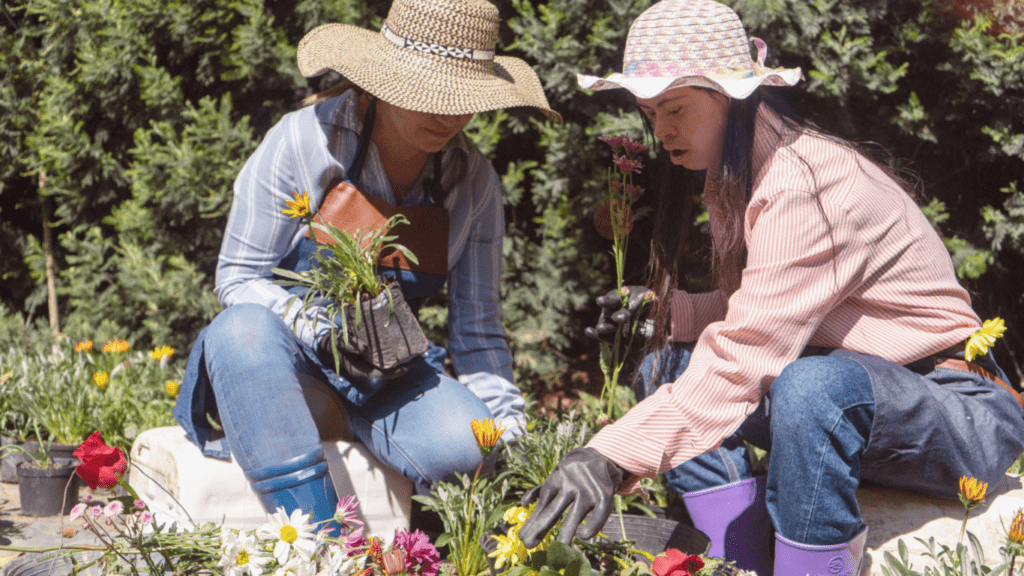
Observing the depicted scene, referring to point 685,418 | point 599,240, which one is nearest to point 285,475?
point 685,418

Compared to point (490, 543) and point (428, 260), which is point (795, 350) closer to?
point (490, 543)

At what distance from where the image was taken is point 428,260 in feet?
6.96

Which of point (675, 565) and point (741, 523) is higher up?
point (675, 565)

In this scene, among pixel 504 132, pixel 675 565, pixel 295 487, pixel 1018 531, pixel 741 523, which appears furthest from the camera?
pixel 504 132

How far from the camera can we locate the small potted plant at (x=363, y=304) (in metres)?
1.72

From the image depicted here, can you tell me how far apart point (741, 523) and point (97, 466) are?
1432 mm

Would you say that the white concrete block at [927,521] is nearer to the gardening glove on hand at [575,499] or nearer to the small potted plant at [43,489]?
the gardening glove on hand at [575,499]

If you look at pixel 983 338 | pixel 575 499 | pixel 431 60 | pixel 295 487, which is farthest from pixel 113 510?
pixel 983 338

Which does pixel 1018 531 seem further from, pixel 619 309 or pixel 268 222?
pixel 268 222

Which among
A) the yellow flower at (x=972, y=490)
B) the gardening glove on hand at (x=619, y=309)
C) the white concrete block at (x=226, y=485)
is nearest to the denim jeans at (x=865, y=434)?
the yellow flower at (x=972, y=490)

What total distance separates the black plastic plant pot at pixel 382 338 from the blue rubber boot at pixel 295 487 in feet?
0.86

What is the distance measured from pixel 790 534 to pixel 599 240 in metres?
1.90

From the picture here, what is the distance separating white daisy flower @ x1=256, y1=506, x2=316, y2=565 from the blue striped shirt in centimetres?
60

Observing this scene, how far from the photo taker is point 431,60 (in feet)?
6.29
